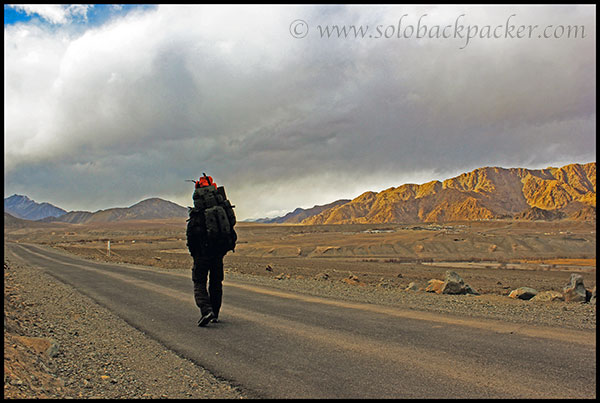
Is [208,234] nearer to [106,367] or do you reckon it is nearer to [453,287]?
[106,367]

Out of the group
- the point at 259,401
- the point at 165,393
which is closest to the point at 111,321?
the point at 165,393

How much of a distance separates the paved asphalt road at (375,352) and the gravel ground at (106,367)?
31 cm

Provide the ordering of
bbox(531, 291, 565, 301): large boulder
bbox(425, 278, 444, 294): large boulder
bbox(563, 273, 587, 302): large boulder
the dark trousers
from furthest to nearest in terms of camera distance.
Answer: bbox(425, 278, 444, 294): large boulder
bbox(563, 273, 587, 302): large boulder
bbox(531, 291, 565, 301): large boulder
the dark trousers

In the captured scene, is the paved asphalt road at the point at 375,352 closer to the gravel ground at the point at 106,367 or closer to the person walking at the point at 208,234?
the gravel ground at the point at 106,367

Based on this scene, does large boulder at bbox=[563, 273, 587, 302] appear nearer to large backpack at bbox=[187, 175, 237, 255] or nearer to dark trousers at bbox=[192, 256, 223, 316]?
dark trousers at bbox=[192, 256, 223, 316]

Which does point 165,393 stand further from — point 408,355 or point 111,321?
point 111,321

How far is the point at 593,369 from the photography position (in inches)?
211

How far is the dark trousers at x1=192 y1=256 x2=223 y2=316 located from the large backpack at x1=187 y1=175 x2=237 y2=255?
0.18 m

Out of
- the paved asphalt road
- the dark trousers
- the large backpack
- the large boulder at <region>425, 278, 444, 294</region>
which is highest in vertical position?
the large backpack

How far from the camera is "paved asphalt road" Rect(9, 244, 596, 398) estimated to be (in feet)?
16.0

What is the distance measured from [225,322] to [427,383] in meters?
4.78

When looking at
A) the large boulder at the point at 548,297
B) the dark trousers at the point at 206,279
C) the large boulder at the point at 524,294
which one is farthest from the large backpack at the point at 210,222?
the large boulder at the point at 524,294

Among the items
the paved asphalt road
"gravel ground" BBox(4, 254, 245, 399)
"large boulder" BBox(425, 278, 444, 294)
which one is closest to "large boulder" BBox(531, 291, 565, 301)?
"large boulder" BBox(425, 278, 444, 294)

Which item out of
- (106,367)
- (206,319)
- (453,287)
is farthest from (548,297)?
(106,367)
